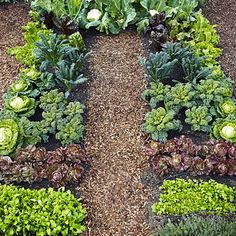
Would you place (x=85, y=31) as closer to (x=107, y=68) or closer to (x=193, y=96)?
(x=107, y=68)

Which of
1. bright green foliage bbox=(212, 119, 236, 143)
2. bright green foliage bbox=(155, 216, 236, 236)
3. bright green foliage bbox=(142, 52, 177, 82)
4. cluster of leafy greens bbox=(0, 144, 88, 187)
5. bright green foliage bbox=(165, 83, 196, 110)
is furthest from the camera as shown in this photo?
bright green foliage bbox=(142, 52, 177, 82)

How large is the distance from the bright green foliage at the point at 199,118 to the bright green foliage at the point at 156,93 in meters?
0.31

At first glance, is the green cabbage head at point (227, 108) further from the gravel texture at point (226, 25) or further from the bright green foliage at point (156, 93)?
the gravel texture at point (226, 25)

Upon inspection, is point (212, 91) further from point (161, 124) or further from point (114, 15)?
point (114, 15)

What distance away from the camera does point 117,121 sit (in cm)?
471

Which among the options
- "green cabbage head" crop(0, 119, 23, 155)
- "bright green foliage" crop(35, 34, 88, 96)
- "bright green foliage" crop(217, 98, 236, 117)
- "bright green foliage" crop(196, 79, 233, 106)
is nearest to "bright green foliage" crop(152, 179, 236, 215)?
"bright green foliage" crop(217, 98, 236, 117)

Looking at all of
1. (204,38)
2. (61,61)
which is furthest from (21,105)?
(204,38)

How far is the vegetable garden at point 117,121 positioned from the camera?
12.8ft

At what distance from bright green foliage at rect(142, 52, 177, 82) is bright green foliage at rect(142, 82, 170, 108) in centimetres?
10

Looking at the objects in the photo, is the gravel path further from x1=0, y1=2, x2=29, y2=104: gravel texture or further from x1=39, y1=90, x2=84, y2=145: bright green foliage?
x1=0, y1=2, x2=29, y2=104: gravel texture

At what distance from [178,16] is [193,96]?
1.31 m

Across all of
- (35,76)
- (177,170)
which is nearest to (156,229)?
(177,170)

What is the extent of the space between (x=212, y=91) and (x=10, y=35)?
2521mm

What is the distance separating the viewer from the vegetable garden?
391 centimetres
